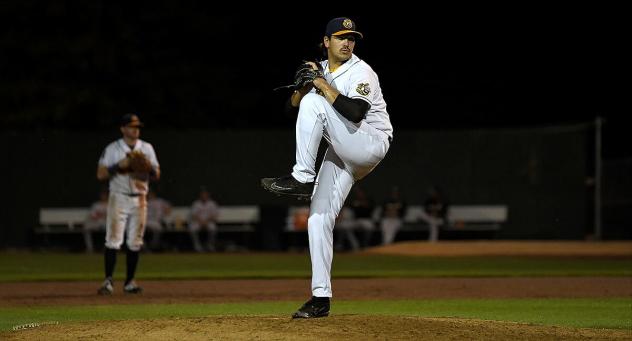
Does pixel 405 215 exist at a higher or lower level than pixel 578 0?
lower

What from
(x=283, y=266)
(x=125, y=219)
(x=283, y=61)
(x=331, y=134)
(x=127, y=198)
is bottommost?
(x=283, y=266)

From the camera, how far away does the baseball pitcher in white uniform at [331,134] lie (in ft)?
23.6

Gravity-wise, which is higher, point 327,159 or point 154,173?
point 327,159

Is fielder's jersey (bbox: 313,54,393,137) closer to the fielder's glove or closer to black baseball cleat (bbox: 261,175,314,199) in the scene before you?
black baseball cleat (bbox: 261,175,314,199)

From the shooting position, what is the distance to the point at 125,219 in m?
12.2

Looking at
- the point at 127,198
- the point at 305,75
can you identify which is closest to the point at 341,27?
the point at 305,75

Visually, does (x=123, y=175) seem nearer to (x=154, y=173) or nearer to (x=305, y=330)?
(x=154, y=173)

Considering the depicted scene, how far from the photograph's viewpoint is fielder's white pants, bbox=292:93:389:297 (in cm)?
720

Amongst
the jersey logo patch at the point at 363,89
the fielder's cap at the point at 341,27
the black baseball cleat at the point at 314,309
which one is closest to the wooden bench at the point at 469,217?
the black baseball cleat at the point at 314,309

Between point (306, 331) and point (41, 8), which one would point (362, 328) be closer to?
point (306, 331)

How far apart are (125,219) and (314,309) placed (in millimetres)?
5214

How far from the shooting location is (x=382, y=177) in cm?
2427

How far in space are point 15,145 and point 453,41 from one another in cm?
1656

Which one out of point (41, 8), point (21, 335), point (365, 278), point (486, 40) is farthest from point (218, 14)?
point (21, 335)
